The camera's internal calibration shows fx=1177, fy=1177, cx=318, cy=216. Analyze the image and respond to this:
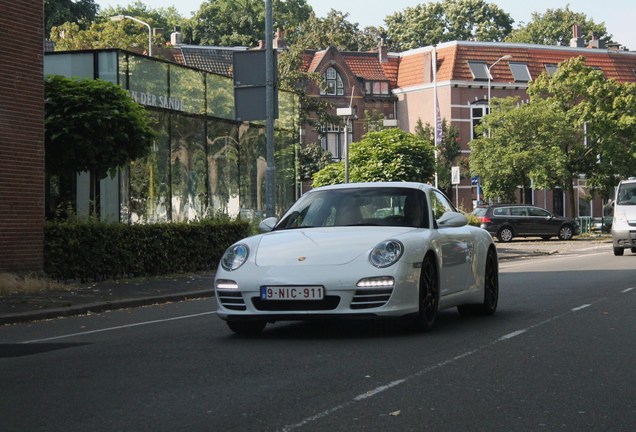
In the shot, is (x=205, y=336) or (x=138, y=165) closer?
(x=205, y=336)

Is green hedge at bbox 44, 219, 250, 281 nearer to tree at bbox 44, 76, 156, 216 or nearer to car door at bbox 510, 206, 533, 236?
tree at bbox 44, 76, 156, 216

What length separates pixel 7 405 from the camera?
7266 millimetres

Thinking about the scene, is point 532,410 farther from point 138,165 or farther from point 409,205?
point 138,165

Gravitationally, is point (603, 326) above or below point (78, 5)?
below

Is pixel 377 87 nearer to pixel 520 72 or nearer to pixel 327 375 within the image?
pixel 520 72

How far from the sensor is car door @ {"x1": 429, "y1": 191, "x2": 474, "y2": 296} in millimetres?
11625

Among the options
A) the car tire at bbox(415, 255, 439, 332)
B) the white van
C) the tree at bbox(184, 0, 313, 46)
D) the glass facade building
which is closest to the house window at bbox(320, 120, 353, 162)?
the tree at bbox(184, 0, 313, 46)

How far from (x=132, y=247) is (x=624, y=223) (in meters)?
16.1

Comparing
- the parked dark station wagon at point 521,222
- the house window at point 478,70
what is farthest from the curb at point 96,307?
the house window at point 478,70

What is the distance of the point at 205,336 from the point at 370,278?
188 cm

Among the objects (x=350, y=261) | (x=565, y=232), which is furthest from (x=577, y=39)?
(x=350, y=261)

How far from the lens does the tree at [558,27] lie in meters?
118

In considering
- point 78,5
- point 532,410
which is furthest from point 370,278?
point 78,5

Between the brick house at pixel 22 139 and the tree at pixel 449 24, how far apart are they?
95.2 metres
